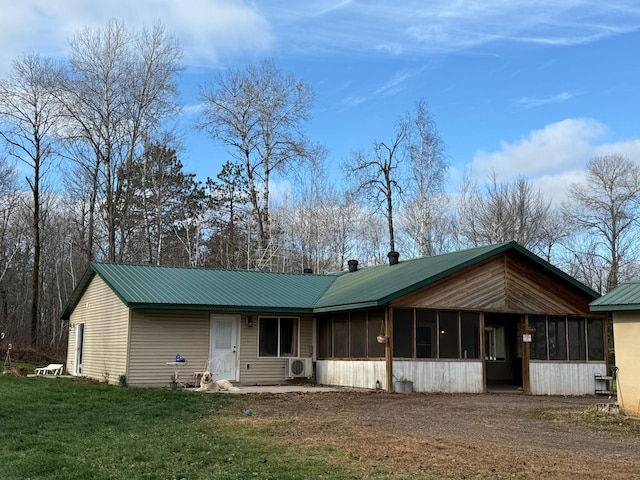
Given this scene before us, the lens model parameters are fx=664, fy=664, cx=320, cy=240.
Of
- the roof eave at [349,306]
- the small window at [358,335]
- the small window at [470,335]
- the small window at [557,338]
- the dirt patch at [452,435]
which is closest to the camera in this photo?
the dirt patch at [452,435]

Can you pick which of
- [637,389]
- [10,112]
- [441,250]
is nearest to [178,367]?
[637,389]

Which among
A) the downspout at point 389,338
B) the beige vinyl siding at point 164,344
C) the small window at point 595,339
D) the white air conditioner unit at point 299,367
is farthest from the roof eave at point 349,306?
the small window at point 595,339

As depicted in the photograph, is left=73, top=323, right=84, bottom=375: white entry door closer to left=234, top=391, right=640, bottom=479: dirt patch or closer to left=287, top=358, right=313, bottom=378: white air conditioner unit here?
left=287, top=358, right=313, bottom=378: white air conditioner unit

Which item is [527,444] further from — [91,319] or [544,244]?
[544,244]

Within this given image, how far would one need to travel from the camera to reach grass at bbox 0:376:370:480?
6.82 meters

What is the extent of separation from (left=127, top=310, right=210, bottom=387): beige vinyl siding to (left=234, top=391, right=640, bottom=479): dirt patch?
3.44 metres

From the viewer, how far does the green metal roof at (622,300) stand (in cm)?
1189

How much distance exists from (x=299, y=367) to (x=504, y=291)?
6.10m

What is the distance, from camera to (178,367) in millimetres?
17359

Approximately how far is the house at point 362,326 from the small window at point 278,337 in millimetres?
30

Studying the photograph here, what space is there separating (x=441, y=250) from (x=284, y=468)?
30.5m

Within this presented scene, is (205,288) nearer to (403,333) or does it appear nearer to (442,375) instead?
(403,333)

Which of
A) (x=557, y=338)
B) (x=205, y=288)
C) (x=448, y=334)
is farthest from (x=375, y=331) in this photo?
(x=557, y=338)

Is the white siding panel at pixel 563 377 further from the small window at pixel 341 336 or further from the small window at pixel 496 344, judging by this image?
the small window at pixel 341 336
